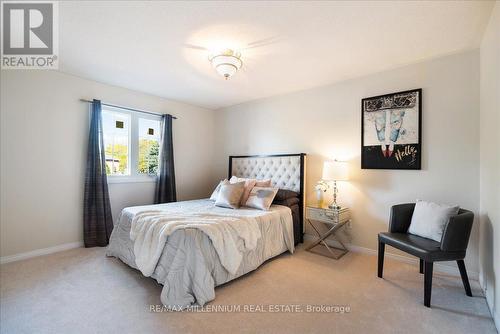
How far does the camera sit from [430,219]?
2293mm

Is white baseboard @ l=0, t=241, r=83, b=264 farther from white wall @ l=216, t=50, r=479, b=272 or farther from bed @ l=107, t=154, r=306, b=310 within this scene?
white wall @ l=216, t=50, r=479, b=272

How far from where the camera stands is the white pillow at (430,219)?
2.21m

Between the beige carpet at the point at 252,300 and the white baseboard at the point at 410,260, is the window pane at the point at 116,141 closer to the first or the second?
the beige carpet at the point at 252,300

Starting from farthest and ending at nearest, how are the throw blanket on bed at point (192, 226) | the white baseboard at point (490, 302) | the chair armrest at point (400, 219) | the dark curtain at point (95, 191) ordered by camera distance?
the dark curtain at point (95, 191), the chair armrest at point (400, 219), the throw blanket on bed at point (192, 226), the white baseboard at point (490, 302)

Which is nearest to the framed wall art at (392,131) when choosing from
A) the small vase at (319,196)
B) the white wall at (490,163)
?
the white wall at (490,163)

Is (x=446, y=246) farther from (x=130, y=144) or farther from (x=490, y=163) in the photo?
(x=130, y=144)

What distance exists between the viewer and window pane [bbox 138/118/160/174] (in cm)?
409

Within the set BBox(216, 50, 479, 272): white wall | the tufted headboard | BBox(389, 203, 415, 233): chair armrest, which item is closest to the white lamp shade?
BBox(216, 50, 479, 272): white wall

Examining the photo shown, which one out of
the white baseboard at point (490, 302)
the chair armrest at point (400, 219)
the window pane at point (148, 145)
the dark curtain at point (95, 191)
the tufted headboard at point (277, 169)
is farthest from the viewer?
the window pane at point (148, 145)

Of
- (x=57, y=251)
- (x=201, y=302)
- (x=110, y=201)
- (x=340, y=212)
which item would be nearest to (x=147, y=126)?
(x=110, y=201)

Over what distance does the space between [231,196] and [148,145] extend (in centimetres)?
200

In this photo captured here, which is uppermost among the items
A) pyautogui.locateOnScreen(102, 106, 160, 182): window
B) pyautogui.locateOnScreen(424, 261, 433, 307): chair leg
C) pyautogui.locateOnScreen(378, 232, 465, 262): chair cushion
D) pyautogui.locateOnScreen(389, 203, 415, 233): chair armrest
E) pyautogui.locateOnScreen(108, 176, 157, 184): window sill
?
pyautogui.locateOnScreen(102, 106, 160, 182): window

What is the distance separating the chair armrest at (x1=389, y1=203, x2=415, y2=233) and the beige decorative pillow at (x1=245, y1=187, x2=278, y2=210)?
150 cm
